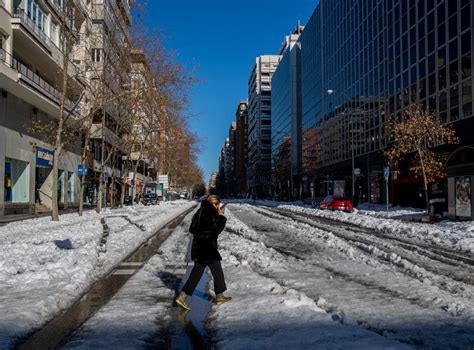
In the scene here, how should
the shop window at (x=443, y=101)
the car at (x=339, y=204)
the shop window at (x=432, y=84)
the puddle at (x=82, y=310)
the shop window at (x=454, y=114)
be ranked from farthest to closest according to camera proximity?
→ the car at (x=339, y=204) → the shop window at (x=432, y=84) → the shop window at (x=443, y=101) → the shop window at (x=454, y=114) → the puddle at (x=82, y=310)

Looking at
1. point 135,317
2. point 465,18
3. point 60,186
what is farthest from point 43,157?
point 465,18

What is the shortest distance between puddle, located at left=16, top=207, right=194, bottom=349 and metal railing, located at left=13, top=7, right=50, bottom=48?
2136 centimetres

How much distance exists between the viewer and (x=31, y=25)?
28.8 meters

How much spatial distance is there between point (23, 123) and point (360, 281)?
27.5 meters

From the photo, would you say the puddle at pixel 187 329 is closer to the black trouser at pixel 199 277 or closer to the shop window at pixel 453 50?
the black trouser at pixel 199 277

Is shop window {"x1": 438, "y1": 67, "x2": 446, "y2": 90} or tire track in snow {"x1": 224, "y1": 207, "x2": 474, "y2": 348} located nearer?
tire track in snow {"x1": 224, "y1": 207, "x2": 474, "y2": 348}

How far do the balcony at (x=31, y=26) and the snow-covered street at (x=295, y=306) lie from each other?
789 inches

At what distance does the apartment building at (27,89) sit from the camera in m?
25.9

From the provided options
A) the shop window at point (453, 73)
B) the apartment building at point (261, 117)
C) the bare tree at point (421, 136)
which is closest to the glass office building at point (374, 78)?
the shop window at point (453, 73)

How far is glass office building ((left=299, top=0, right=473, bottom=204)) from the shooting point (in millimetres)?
35969

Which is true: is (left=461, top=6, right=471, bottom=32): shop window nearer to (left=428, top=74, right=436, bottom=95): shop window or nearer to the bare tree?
(left=428, top=74, right=436, bottom=95): shop window

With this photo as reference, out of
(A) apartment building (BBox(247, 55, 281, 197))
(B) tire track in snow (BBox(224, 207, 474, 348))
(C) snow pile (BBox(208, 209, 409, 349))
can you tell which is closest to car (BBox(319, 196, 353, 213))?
(B) tire track in snow (BBox(224, 207, 474, 348))

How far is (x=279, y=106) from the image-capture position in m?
123

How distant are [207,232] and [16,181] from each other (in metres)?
27.4
